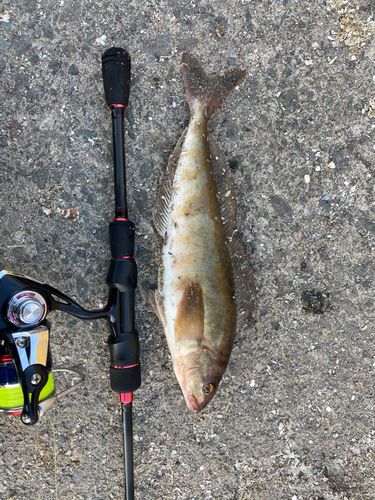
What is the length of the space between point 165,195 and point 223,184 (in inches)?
14.4

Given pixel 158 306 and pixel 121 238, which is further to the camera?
pixel 158 306

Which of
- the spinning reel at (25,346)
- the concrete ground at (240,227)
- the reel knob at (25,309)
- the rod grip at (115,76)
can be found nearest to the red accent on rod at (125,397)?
the concrete ground at (240,227)

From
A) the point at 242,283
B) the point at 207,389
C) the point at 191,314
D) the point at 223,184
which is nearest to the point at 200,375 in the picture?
the point at 207,389

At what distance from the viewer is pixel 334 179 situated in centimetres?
237

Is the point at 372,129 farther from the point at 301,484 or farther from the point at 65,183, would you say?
the point at 301,484

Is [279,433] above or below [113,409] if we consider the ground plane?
below

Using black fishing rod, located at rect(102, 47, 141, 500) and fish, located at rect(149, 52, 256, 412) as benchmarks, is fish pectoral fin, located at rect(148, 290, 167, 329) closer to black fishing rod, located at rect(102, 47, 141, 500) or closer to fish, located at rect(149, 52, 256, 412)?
fish, located at rect(149, 52, 256, 412)

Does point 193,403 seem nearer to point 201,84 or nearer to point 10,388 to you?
point 10,388

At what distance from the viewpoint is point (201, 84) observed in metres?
2.27

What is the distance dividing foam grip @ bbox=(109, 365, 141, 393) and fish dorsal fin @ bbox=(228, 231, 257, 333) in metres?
0.67

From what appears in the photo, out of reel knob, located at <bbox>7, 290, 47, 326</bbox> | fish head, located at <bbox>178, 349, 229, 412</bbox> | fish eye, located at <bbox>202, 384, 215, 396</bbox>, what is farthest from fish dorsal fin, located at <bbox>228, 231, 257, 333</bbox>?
reel knob, located at <bbox>7, 290, 47, 326</bbox>

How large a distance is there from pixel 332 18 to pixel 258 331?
2.06 meters

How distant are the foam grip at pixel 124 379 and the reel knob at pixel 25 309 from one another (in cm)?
57

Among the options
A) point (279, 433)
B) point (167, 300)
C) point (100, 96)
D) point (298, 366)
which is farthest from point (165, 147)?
point (279, 433)
